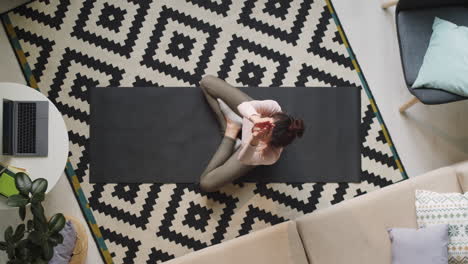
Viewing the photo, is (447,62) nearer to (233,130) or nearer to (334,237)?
(334,237)

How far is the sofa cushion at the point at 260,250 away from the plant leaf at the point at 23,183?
2.67 ft

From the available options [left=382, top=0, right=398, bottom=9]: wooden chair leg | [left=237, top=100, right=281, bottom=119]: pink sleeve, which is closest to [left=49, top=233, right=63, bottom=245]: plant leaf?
[left=237, top=100, right=281, bottom=119]: pink sleeve

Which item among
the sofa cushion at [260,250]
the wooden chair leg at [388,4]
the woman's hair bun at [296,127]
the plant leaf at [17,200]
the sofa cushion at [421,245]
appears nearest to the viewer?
the plant leaf at [17,200]

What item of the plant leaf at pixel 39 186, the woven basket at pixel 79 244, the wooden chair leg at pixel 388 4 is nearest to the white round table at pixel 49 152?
the plant leaf at pixel 39 186

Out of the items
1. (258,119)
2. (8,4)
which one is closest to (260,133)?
(258,119)

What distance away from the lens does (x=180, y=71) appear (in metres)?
3.22

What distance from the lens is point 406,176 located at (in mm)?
3287

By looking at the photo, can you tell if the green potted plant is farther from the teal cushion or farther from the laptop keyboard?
the teal cushion

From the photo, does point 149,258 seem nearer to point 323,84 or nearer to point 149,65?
point 149,65

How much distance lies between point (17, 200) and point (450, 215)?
2163mm

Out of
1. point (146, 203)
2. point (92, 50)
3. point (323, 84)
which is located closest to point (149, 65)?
point (92, 50)

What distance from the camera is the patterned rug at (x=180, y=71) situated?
312 centimetres

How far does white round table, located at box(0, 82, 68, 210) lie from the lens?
2598mm

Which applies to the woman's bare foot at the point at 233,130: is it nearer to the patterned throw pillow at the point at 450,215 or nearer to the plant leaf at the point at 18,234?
the patterned throw pillow at the point at 450,215
